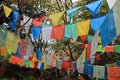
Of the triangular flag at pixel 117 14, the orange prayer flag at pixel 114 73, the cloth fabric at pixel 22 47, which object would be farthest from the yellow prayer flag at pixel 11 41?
the triangular flag at pixel 117 14

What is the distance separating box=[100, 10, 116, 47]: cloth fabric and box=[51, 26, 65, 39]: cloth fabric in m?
3.62

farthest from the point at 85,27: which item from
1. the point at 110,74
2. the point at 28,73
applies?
the point at 28,73

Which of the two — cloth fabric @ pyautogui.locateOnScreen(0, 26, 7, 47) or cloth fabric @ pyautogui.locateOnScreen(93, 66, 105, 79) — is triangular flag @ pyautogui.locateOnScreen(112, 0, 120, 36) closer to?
cloth fabric @ pyautogui.locateOnScreen(93, 66, 105, 79)

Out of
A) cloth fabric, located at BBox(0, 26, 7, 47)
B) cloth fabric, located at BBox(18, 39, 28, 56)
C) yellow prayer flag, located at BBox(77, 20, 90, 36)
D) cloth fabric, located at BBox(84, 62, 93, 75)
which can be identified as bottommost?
cloth fabric, located at BBox(84, 62, 93, 75)

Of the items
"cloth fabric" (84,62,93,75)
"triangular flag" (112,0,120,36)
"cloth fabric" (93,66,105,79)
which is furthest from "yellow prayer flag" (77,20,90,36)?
"triangular flag" (112,0,120,36)

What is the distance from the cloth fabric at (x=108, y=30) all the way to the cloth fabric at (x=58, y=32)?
11.9 ft

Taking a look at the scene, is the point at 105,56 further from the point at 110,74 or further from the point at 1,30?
the point at 1,30

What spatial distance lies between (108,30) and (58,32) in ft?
13.3

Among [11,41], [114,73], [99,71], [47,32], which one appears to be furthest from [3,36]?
[114,73]

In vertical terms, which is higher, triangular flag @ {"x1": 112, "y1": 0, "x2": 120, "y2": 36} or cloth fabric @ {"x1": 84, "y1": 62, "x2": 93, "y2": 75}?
triangular flag @ {"x1": 112, "y1": 0, "x2": 120, "y2": 36}

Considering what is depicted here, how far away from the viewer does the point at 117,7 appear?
6336 mm

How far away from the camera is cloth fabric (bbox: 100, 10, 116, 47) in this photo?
6.41m

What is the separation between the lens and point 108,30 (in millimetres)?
6594

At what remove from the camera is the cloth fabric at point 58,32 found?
1033 cm
